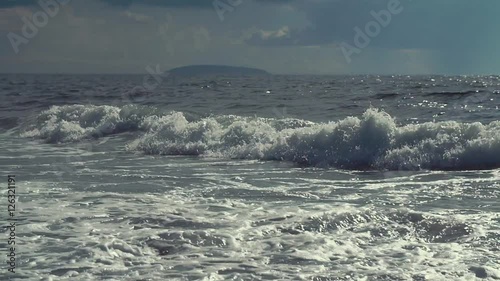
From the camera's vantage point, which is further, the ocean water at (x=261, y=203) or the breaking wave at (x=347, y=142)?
the breaking wave at (x=347, y=142)

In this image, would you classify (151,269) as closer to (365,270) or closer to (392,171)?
(365,270)

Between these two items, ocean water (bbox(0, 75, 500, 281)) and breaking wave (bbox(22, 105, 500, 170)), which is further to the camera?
breaking wave (bbox(22, 105, 500, 170))

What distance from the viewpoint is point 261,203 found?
1014 centimetres

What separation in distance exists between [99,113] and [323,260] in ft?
69.4

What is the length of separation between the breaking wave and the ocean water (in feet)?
0.13

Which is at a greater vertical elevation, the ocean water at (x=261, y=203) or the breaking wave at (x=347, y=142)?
the breaking wave at (x=347, y=142)

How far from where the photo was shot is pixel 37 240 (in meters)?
7.89

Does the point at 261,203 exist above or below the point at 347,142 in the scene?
below

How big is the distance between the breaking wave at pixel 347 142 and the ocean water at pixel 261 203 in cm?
4

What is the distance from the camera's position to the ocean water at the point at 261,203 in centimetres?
692

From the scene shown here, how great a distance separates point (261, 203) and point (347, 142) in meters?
6.66

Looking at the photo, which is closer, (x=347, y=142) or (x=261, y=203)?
(x=261, y=203)

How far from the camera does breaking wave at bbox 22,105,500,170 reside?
48.3 ft

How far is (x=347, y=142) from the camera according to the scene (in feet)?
53.4
